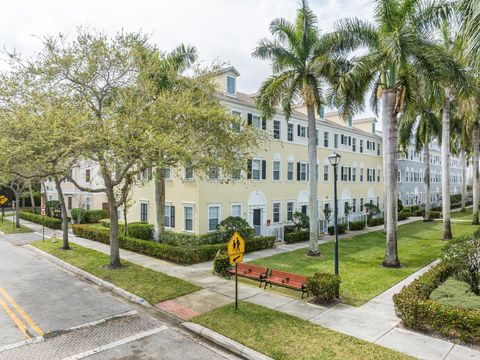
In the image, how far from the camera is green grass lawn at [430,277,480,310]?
970cm

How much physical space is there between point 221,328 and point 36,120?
957 centimetres

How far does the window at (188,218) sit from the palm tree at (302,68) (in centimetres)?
821

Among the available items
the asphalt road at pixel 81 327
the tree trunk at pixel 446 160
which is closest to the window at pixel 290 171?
the tree trunk at pixel 446 160

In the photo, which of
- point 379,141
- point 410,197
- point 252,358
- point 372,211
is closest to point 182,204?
point 252,358

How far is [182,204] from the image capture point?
2330 cm

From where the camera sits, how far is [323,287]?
11.4 metres

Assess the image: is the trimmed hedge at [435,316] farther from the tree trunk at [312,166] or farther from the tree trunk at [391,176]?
the tree trunk at [312,166]

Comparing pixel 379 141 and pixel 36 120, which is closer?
pixel 36 120

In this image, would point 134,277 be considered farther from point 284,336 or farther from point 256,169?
point 256,169

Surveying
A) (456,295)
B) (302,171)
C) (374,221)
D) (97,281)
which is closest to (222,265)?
(97,281)

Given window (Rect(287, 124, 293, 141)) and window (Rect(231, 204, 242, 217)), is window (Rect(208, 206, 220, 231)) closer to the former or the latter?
window (Rect(231, 204, 242, 217))

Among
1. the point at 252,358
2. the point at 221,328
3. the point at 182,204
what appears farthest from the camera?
the point at 182,204

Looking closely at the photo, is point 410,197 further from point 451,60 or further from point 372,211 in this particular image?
point 451,60

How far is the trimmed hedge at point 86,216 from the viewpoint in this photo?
34862mm
